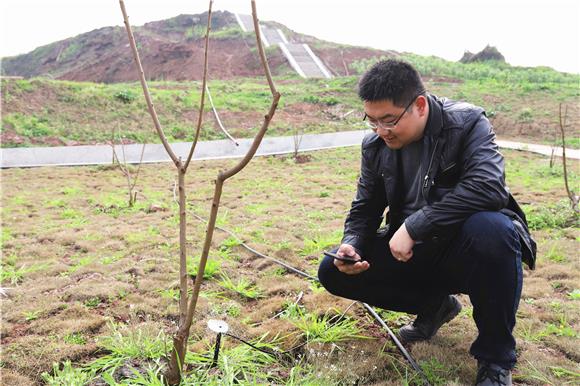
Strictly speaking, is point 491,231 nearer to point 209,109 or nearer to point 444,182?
point 444,182

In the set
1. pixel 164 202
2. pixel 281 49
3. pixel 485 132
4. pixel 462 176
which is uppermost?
pixel 281 49

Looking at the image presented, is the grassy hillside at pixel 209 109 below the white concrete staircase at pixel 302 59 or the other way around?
below

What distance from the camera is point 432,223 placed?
1902 millimetres

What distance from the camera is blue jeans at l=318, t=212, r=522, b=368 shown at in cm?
181

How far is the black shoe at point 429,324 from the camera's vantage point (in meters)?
2.35

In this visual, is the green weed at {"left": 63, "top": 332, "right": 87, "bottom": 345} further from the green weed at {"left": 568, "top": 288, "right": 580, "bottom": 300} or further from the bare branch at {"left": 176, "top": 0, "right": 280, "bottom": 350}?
the green weed at {"left": 568, "top": 288, "right": 580, "bottom": 300}

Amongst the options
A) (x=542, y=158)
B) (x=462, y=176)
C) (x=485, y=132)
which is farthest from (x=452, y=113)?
(x=542, y=158)

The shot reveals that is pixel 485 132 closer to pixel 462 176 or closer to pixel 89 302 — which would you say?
pixel 462 176

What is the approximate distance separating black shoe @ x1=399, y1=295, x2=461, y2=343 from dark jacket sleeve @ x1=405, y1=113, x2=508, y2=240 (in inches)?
23.1

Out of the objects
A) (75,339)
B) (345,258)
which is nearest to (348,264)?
(345,258)

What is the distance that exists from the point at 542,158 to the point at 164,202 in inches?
334

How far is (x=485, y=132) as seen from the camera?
200 centimetres

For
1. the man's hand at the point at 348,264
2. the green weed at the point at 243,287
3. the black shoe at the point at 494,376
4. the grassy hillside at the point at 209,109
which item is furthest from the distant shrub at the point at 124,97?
the black shoe at the point at 494,376

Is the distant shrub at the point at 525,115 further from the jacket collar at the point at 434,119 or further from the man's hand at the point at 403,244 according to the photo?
the man's hand at the point at 403,244
